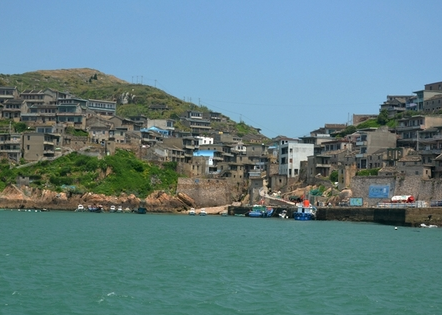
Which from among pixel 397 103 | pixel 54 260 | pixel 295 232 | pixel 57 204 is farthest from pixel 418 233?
pixel 397 103

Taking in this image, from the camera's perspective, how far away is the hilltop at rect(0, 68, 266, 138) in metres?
142

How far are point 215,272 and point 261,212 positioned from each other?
168 feet

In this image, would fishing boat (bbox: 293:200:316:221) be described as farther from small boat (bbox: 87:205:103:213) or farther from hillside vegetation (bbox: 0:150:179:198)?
small boat (bbox: 87:205:103:213)

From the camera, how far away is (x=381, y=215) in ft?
230

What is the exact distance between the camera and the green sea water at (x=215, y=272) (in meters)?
25.7

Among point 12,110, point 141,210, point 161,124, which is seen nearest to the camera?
point 141,210

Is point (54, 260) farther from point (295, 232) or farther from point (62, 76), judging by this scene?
point (62, 76)

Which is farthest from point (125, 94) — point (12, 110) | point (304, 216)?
point (304, 216)

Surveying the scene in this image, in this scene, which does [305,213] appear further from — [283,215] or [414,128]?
[414,128]

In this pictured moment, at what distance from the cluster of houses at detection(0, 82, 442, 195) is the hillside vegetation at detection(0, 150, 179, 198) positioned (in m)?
2.51

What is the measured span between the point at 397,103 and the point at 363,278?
276 ft

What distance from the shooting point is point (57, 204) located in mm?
87875

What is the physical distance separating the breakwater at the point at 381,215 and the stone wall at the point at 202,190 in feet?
36.2

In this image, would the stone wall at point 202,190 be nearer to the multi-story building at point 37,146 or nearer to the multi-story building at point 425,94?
A: the multi-story building at point 37,146
